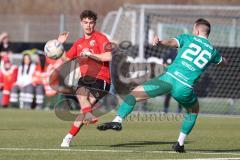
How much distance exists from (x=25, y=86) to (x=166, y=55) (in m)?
4.71

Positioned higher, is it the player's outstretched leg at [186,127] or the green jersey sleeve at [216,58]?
the green jersey sleeve at [216,58]

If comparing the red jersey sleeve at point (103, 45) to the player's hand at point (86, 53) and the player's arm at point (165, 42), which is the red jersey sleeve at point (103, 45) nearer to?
the player's hand at point (86, 53)

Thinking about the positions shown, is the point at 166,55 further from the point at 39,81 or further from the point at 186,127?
the point at 186,127

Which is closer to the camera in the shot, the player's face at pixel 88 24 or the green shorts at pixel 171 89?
the green shorts at pixel 171 89

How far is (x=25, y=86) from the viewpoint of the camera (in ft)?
87.9

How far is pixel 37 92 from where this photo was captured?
26531 mm

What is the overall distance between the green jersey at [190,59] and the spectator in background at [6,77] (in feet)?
48.8

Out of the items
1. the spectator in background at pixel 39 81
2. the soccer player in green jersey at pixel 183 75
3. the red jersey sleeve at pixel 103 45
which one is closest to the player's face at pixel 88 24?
the red jersey sleeve at pixel 103 45

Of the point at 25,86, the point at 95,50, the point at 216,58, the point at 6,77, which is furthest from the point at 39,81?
the point at 216,58

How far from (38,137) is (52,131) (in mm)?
1645

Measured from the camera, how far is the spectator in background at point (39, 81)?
26578mm

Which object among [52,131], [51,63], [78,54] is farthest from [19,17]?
[78,54]

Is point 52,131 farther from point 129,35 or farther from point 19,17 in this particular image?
point 19,17

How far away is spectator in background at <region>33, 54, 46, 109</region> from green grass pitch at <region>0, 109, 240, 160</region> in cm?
482
